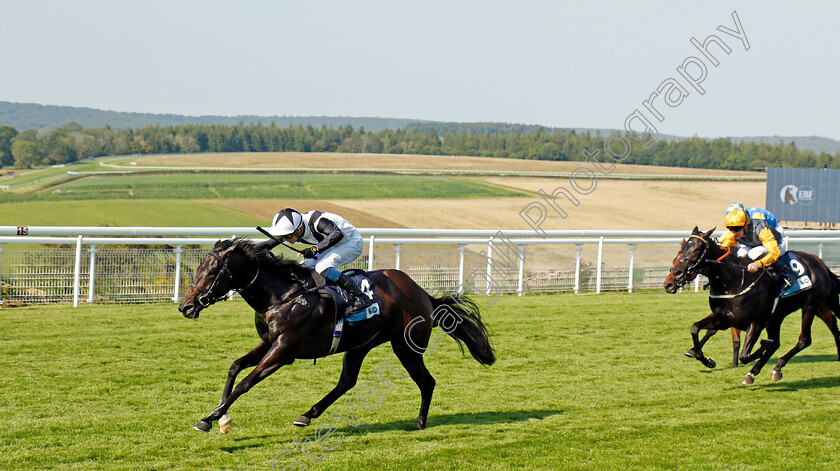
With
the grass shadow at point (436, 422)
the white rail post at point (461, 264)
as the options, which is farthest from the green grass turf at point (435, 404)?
the white rail post at point (461, 264)

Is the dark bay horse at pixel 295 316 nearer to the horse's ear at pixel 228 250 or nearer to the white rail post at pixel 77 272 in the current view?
the horse's ear at pixel 228 250

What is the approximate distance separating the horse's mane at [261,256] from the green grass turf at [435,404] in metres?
0.97

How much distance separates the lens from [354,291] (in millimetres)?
4777

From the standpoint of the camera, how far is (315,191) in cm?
3931

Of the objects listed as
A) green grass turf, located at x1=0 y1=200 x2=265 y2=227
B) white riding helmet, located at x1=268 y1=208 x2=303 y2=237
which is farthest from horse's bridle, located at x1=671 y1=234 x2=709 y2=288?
green grass turf, located at x1=0 y1=200 x2=265 y2=227

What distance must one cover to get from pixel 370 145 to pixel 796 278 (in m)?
74.8

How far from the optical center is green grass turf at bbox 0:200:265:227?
24.0m

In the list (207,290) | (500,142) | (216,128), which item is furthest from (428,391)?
(216,128)

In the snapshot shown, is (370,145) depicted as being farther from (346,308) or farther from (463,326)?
(346,308)

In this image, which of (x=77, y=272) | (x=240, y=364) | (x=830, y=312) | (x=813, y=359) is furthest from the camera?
(x=77, y=272)

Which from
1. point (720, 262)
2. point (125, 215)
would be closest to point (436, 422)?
point (720, 262)

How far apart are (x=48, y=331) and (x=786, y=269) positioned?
6.93 m

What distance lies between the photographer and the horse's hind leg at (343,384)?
469cm

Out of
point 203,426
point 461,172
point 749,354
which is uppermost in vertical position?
point 461,172
